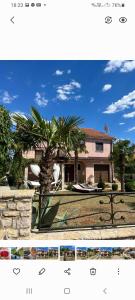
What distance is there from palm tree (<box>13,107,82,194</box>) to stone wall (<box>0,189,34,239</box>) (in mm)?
1718

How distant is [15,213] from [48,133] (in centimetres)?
233

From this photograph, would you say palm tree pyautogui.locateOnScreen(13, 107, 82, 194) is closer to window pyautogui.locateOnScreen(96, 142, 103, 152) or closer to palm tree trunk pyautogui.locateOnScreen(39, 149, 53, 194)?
palm tree trunk pyautogui.locateOnScreen(39, 149, 53, 194)

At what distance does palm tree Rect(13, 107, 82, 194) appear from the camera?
4523 millimetres

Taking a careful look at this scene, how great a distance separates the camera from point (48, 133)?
4.71m

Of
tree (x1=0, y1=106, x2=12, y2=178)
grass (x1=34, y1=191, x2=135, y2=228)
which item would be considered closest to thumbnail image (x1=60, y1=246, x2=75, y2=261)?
grass (x1=34, y1=191, x2=135, y2=228)

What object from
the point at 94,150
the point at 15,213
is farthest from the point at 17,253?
the point at 94,150

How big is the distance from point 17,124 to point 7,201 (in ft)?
9.66

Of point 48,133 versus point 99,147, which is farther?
point 99,147

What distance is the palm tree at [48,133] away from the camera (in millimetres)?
4523
